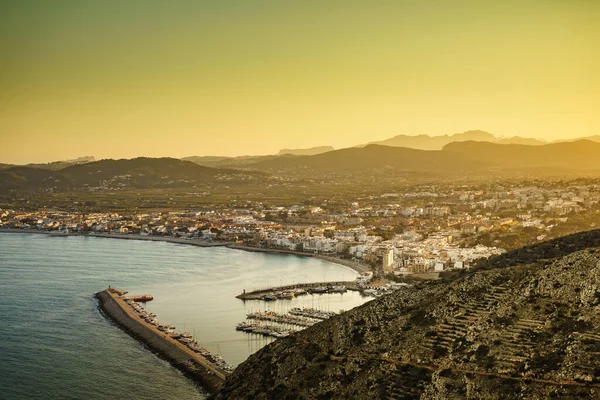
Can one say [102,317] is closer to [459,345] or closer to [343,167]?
Result: [459,345]

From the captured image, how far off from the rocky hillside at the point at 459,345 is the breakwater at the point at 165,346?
4530 mm

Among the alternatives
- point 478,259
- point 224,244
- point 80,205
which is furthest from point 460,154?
point 478,259

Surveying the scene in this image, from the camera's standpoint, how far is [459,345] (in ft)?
27.5

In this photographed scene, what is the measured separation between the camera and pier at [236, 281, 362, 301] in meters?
26.8

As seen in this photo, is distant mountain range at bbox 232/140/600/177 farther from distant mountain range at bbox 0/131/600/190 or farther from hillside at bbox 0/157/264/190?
hillside at bbox 0/157/264/190

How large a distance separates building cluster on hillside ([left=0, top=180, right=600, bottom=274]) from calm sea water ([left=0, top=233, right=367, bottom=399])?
10.1 feet

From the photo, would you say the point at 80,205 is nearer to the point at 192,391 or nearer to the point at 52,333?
the point at 52,333

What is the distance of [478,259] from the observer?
30922 mm

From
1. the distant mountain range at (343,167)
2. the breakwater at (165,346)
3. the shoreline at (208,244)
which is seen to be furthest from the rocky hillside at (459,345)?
the distant mountain range at (343,167)

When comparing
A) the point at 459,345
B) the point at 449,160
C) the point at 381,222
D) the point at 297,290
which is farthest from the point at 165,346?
the point at 449,160

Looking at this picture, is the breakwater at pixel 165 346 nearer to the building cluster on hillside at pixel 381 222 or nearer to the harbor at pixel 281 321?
the harbor at pixel 281 321

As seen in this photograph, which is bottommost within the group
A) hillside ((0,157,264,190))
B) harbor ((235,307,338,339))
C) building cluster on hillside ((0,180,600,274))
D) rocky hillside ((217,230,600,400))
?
harbor ((235,307,338,339))

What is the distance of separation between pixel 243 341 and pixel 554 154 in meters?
117

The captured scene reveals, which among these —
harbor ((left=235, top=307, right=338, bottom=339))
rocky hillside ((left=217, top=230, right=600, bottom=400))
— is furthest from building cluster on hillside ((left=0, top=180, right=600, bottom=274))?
rocky hillside ((left=217, top=230, right=600, bottom=400))
